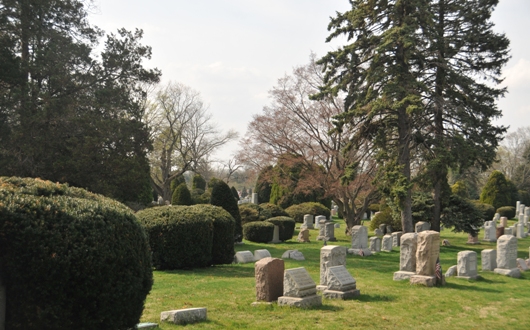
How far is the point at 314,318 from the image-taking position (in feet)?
30.0

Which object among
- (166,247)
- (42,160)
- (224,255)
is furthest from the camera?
(42,160)

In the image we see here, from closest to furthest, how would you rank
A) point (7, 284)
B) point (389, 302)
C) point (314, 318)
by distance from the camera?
1. point (7, 284)
2. point (314, 318)
3. point (389, 302)

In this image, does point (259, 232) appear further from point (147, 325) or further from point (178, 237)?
point (147, 325)

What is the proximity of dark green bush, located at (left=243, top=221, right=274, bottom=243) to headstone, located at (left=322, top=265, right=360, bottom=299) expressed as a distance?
46.1 ft

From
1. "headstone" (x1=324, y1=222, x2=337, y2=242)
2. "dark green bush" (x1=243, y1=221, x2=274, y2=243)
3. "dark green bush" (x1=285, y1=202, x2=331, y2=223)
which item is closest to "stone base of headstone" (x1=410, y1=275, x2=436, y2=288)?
"dark green bush" (x1=243, y1=221, x2=274, y2=243)

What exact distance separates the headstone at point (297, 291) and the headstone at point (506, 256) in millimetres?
8295

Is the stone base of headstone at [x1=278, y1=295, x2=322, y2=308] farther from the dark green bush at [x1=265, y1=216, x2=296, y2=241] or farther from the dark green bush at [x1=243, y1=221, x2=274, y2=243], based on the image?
the dark green bush at [x1=265, y1=216, x2=296, y2=241]

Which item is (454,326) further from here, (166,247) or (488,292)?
(166,247)

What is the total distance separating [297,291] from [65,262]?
16.5 feet

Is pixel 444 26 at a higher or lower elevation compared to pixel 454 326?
higher

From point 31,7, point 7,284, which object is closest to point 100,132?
point 31,7

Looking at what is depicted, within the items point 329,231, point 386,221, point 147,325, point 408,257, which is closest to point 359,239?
point 329,231

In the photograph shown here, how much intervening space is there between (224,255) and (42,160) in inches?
374

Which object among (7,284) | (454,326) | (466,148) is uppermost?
(466,148)
